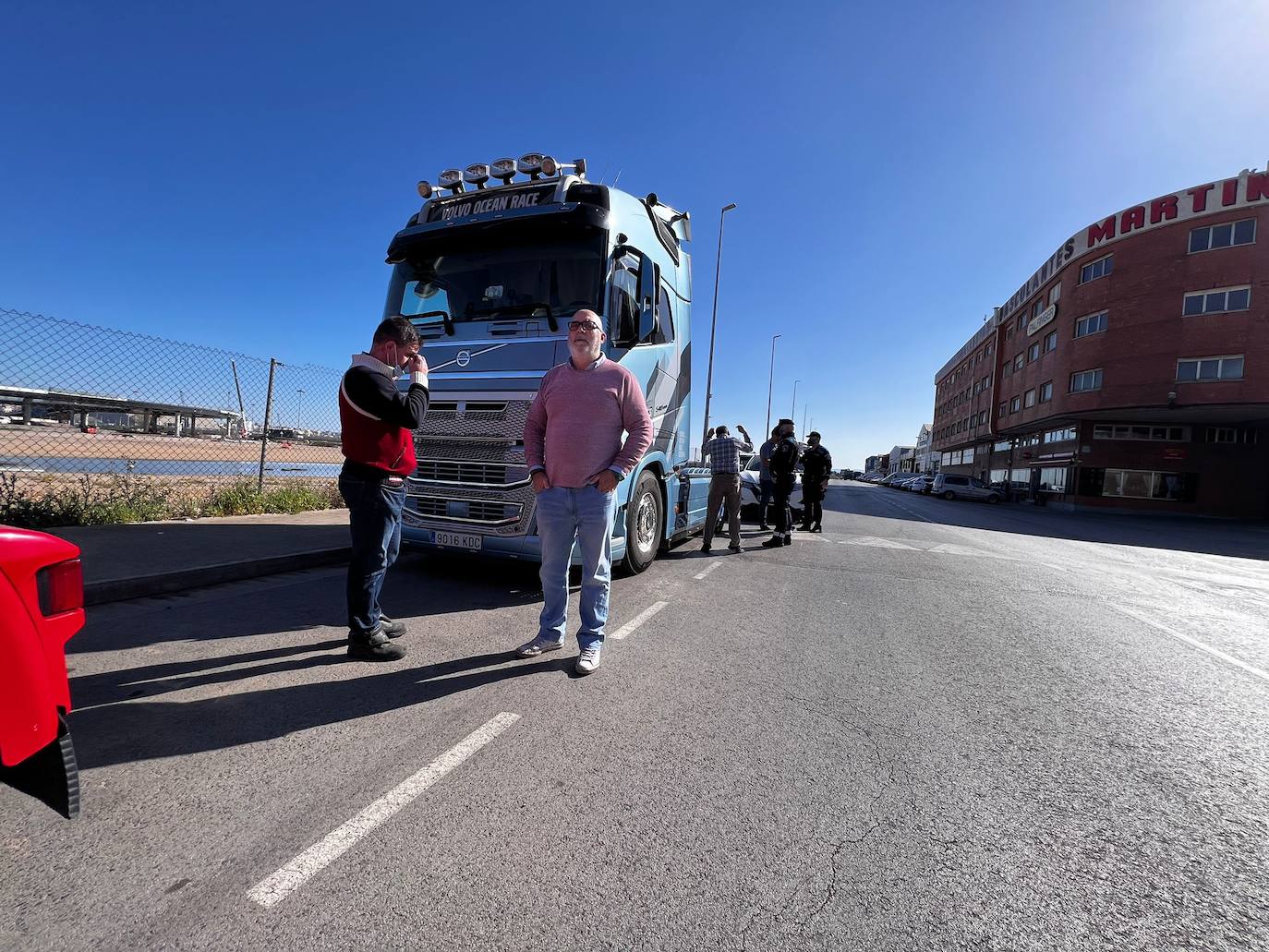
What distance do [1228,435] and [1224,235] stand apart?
10464 millimetres

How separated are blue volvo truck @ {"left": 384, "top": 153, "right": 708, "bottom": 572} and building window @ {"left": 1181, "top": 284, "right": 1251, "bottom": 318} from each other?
112 feet

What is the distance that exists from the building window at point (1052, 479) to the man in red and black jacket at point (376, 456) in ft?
132

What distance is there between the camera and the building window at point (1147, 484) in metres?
30.1

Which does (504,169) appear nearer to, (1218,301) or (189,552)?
(189,552)

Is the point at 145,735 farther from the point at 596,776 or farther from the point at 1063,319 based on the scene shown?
the point at 1063,319

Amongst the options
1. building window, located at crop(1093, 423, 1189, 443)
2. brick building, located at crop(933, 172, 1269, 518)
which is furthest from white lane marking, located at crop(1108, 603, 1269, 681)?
building window, located at crop(1093, 423, 1189, 443)

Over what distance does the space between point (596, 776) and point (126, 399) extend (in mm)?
10784

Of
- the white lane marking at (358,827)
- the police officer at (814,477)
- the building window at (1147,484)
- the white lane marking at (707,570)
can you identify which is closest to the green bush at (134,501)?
the white lane marking at (358,827)

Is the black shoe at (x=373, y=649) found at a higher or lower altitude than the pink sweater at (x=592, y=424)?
lower

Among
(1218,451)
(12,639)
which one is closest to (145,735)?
(12,639)

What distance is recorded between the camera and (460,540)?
4.89 meters

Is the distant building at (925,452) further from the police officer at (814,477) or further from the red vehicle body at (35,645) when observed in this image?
the red vehicle body at (35,645)

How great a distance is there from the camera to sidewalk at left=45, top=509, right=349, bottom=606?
459 cm

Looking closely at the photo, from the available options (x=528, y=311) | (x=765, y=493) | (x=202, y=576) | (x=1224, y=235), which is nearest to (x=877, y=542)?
(x=765, y=493)
